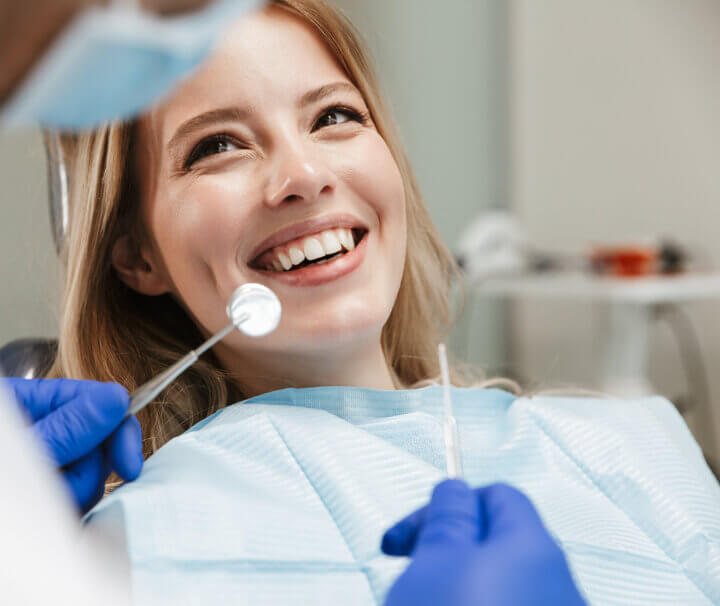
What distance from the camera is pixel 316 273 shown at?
2.64 ft

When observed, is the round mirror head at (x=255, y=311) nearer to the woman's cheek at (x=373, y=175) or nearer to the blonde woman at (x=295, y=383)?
the blonde woman at (x=295, y=383)

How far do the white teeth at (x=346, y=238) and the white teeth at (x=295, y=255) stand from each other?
0.05 meters

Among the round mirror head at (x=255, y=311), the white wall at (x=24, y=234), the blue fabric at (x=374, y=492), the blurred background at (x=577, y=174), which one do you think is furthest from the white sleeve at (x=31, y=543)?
the blurred background at (x=577, y=174)

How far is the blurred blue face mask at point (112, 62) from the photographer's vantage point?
271 millimetres

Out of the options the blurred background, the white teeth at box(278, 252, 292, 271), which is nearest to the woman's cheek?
the white teeth at box(278, 252, 292, 271)

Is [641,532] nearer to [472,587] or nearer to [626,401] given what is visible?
[626,401]

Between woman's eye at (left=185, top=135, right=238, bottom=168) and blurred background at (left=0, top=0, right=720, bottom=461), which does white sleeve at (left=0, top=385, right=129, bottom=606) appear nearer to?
woman's eye at (left=185, top=135, right=238, bottom=168)

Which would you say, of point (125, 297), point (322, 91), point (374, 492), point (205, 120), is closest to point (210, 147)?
point (205, 120)

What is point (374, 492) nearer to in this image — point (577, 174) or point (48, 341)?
point (48, 341)

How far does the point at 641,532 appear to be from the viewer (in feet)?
2.54

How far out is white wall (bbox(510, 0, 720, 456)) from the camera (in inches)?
94.5

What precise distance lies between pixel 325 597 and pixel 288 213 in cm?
37

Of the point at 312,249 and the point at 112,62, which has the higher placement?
the point at 112,62

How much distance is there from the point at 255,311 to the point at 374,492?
202 millimetres
